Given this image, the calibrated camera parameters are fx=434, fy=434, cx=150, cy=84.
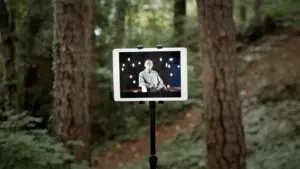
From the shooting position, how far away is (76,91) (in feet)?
21.2

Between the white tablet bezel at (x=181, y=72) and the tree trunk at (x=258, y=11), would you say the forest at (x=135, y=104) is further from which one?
the white tablet bezel at (x=181, y=72)

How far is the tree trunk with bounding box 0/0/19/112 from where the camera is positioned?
Answer: 9602 millimetres

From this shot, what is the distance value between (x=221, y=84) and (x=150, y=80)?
183cm

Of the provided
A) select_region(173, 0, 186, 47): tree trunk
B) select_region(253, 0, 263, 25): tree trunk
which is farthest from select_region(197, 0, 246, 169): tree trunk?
select_region(173, 0, 186, 47): tree trunk

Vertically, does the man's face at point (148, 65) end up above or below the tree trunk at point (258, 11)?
below

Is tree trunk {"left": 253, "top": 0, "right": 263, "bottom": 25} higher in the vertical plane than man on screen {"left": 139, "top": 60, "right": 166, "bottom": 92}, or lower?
higher

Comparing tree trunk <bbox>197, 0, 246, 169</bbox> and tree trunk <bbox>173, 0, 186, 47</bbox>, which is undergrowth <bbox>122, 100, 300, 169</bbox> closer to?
tree trunk <bbox>197, 0, 246, 169</bbox>

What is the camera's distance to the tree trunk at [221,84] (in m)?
5.75

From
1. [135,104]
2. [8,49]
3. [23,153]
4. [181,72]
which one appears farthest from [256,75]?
[23,153]

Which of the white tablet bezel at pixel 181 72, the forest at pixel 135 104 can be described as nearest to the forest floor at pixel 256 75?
the forest at pixel 135 104

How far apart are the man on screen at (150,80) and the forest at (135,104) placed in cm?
168

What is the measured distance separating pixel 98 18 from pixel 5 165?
593 centimetres

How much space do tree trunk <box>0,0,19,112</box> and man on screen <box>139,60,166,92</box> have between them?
245 inches

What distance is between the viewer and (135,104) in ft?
41.3
